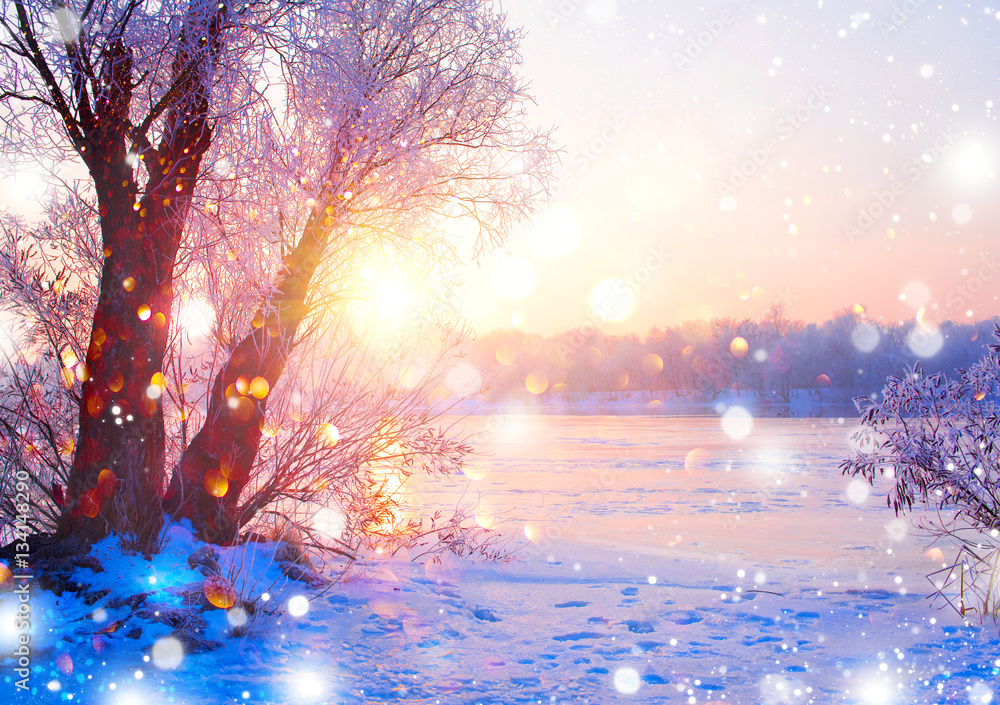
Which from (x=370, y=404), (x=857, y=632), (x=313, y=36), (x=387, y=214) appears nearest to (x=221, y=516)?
(x=370, y=404)

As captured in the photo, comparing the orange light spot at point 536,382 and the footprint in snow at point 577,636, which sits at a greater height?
the orange light spot at point 536,382

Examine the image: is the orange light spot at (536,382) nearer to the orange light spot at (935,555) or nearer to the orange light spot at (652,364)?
the orange light spot at (652,364)

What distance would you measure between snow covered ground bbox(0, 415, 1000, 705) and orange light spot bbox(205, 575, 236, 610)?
8cm

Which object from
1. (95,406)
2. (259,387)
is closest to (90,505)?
(95,406)

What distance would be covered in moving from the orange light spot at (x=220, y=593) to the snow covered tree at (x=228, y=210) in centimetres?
80

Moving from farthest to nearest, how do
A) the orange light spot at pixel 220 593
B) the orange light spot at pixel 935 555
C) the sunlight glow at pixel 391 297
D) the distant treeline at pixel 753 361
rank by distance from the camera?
the distant treeline at pixel 753 361 < the orange light spot at pixel 935 555 < the sunlight glow at pixel 391 297 < the orange light spot at pixel 220 593

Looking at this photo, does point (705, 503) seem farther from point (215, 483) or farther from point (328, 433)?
point (215, 483)

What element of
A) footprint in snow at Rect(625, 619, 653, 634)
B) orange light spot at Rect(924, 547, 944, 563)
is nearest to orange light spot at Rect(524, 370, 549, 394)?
orange light spot at Rect(924, 547, 944, 563)

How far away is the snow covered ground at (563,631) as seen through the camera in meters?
4.04

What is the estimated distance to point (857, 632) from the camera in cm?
544

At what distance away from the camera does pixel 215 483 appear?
5703mm

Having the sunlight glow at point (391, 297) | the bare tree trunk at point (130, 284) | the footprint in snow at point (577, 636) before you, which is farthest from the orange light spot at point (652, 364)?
the bare tree trunk at point (130, 284)

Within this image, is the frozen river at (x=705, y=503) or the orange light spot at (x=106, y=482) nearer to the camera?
the orange light spot at (x=106, y=482)

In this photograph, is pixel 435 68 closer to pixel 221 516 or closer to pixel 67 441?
pixel 221 516
